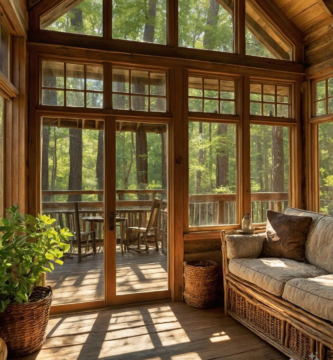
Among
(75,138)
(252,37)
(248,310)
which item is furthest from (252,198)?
(75,138)

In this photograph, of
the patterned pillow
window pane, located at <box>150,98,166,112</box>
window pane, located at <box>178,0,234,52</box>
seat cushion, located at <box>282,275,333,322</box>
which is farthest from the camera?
window pane, located at <box>178,0,234,52</box>

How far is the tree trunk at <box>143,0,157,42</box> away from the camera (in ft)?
12.3

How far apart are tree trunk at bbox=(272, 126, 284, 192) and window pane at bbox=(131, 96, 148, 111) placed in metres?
1.80

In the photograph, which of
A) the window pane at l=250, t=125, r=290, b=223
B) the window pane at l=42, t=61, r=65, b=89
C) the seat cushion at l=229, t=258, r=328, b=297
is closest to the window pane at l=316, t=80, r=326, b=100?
the window pane at l=250, t=125, r=290, b=223

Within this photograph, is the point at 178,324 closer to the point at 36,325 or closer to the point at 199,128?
the point at 36,325

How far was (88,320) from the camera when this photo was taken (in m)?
3.25

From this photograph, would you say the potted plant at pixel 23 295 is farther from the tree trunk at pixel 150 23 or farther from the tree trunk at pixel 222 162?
the tree trunk at pixel 150 23

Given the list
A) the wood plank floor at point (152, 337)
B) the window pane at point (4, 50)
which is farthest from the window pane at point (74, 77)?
the wood plank floor at point (152, 337)

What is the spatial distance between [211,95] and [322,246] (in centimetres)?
217

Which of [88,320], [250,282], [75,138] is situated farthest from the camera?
[75,138]

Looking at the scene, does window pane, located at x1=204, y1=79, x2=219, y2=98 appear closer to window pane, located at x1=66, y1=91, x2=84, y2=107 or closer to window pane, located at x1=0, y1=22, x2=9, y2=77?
window pane, located at x1=66, y1=91, x2=84, y2=107

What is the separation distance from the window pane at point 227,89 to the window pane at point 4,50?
2457 mm

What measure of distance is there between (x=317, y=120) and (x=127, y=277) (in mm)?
3171

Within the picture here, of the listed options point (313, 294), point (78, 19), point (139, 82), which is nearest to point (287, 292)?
point (313, 294)
